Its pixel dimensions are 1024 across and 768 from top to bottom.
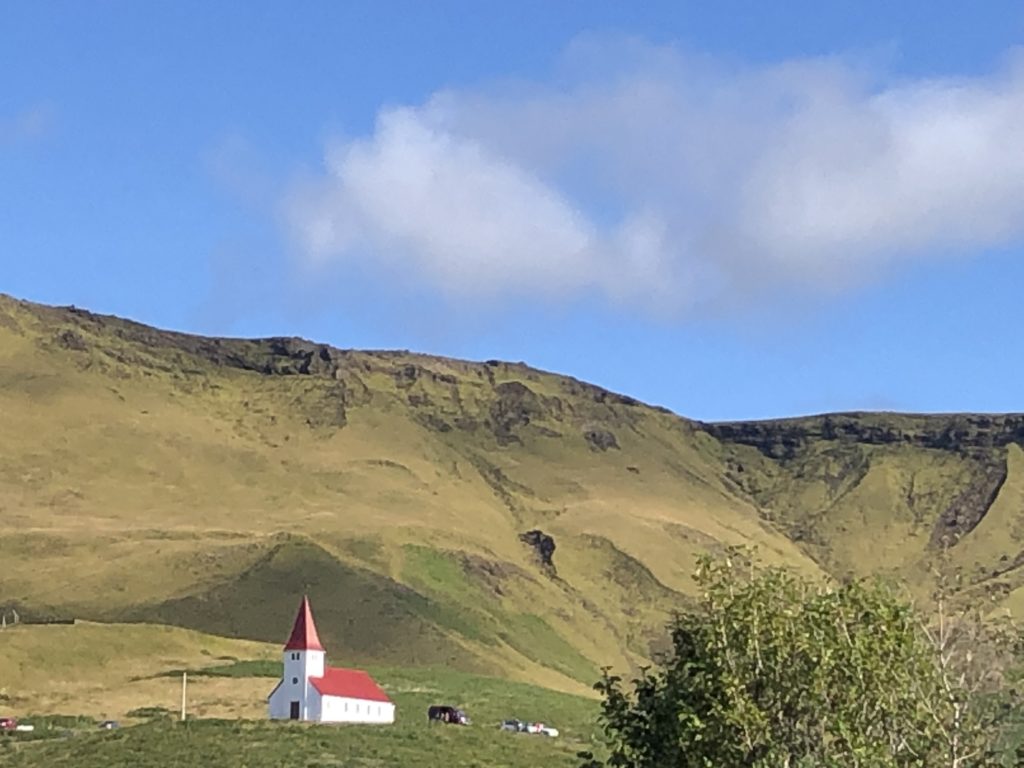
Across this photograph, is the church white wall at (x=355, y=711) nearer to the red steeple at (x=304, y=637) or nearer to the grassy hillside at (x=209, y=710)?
the red steeple at (x=304, y=637)

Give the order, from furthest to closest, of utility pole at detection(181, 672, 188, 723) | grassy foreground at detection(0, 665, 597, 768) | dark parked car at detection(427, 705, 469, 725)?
utility pole at detection(181, 672, 188, 723)
dark parked car at detection(427, 705, 469, 725)
grassy foreground at detection(0, 665, 597, 768)

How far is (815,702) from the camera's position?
33938 millimetres

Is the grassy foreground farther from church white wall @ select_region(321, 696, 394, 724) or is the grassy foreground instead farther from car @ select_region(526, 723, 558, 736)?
church white wall @ select_region(321, 696, 394, 724)

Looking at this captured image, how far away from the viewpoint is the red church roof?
311 feet

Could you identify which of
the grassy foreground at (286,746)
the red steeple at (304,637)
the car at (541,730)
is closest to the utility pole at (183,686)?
the grassy foreground at (286,746)

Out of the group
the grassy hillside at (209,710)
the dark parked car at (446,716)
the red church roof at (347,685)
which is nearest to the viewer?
the grassy hillside at (209,710)

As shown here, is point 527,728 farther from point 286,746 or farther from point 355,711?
point 286,746

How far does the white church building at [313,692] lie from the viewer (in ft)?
309

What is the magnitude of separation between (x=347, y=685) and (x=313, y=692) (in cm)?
322

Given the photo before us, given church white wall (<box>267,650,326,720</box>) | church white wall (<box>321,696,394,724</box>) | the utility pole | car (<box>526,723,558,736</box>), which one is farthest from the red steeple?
car (<box>526,723,558,736</box>)

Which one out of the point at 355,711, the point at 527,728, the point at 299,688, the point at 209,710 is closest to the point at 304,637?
the point at 299,688

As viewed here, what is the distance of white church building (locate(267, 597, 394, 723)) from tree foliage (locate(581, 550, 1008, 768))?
60310 mm

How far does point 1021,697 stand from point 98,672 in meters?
109

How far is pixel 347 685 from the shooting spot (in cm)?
9700
